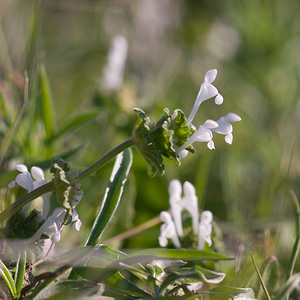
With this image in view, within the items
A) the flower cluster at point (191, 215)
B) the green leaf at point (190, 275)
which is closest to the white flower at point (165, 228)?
the flower cluster at point (191, 215)

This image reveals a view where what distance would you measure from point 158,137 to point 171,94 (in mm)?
1268

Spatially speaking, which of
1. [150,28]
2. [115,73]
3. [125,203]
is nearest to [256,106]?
[115,73]

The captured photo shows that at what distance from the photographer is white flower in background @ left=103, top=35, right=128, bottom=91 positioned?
1.34 metres

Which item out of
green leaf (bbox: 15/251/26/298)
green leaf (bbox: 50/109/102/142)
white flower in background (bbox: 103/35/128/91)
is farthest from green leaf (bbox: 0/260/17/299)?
white flower in background (bbox: 103/35/128/91)

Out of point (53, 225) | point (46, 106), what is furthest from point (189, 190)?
point (46, 106)

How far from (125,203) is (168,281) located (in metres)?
0.37

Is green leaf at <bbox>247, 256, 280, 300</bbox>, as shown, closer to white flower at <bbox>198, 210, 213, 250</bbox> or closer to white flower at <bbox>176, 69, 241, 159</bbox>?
white flower at <bbox>198, 210, 213, 250</bbox>

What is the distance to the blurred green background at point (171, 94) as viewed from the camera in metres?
1.08

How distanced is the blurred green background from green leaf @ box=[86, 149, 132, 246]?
0.15m

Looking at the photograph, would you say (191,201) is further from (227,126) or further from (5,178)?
(5,178)

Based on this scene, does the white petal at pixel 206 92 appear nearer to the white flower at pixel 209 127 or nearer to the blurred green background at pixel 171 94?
the white flower at pixel 209 127

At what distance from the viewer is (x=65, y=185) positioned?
60cm

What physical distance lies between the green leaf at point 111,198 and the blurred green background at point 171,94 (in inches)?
6.1

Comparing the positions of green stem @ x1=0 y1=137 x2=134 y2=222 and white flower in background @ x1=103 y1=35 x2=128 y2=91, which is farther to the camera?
white flower in background @ x1=103 y1=35 x2=128 y2=91
